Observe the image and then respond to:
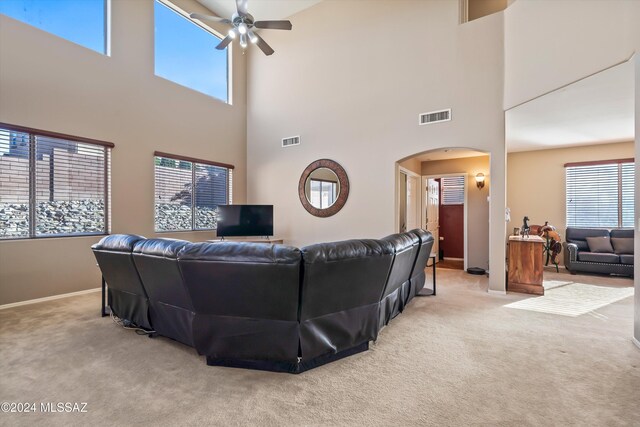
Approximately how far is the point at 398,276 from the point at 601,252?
5.19 m

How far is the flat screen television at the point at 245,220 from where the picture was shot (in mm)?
5750

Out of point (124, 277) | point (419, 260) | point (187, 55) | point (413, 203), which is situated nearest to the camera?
point (124, 277)

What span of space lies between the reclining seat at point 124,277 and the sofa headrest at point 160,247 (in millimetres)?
170

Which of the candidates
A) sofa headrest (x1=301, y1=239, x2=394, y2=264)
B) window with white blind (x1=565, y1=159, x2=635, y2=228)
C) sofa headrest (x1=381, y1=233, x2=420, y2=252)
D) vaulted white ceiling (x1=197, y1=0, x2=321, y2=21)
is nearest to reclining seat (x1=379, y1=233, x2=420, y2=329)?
sofa headrest (x1=381, y1=233, x2=420, y2=252)

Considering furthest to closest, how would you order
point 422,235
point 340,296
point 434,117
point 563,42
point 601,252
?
point 601,252 → point 434,117 → point 422,235 → point 563,42 → point 340,296

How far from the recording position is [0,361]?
2.39 m

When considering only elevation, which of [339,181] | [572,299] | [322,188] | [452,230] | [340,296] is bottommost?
[572,299]

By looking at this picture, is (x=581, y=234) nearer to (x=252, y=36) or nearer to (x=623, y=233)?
(x=623, y=233)

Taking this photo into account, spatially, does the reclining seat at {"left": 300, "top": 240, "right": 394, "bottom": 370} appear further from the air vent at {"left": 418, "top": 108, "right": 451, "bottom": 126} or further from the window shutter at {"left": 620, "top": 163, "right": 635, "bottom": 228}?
the window shutter at {"left": 620, "top": 163, "right": 635, "bottom": 228}

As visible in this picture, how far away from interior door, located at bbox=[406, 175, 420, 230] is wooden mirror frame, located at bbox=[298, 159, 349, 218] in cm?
161

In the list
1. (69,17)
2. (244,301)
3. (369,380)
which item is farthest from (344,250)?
(69,17)

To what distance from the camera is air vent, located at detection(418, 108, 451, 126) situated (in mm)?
4797

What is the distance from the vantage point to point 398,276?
3006 millimetres

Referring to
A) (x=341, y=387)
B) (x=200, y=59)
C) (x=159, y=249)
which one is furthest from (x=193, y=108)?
(x=341, y=387)
